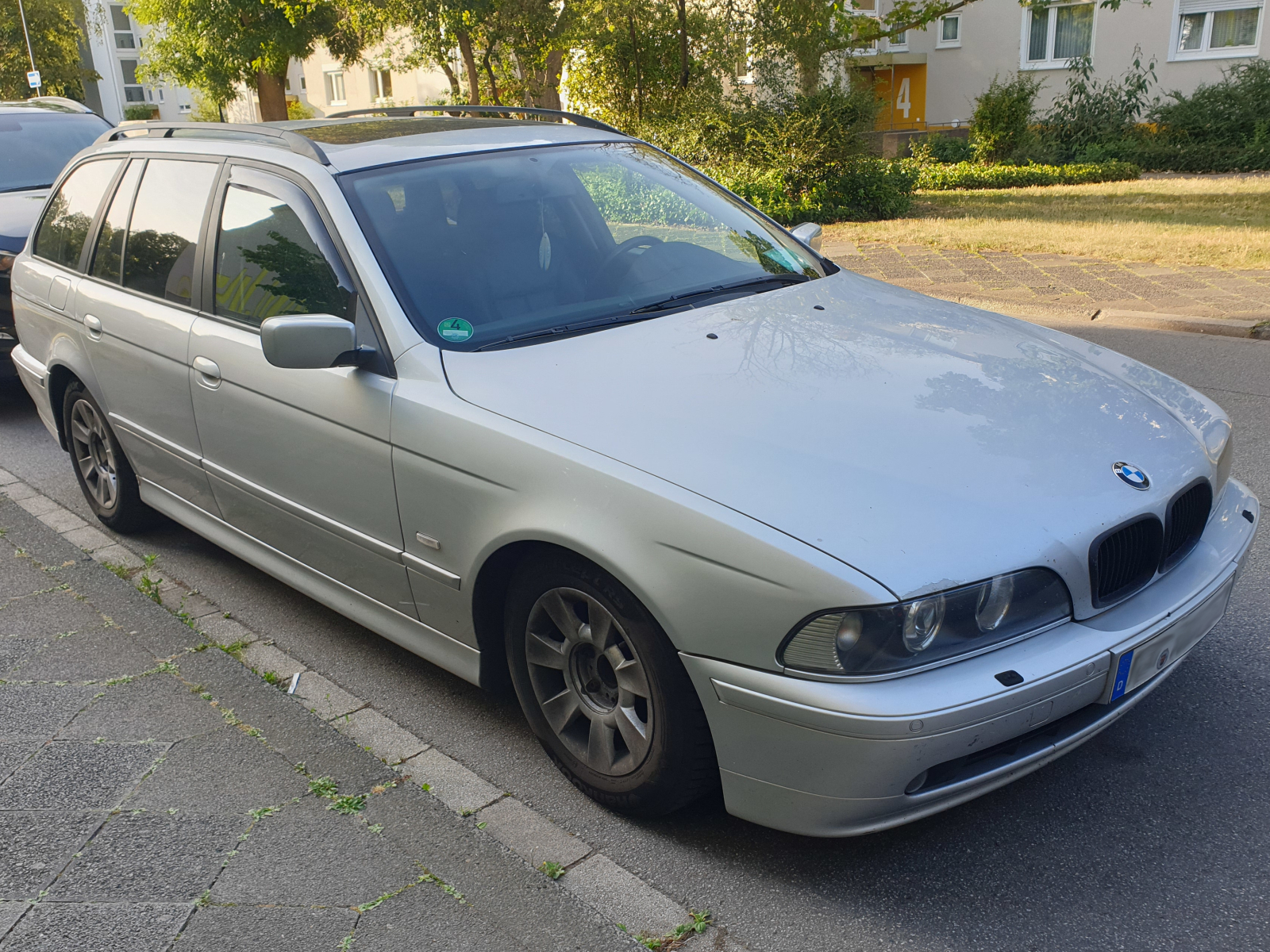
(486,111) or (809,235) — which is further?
(486,111)

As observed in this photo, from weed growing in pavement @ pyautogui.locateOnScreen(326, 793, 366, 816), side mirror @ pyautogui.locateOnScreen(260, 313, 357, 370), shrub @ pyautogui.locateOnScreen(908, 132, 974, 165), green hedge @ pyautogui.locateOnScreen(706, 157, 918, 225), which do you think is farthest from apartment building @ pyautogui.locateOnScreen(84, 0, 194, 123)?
weed growing in pavement @ pyautogui.locateOnScreen(326, 793, 366, 816)

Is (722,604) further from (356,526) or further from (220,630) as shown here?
(220,630)

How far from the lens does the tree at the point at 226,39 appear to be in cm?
2377

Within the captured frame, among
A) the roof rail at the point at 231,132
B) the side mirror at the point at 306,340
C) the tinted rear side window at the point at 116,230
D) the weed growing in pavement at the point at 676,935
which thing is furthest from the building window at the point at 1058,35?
the weed growing in pavement at the point at 676,935

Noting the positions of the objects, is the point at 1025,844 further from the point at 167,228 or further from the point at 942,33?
the point at 942,33

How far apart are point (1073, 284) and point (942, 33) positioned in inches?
1065

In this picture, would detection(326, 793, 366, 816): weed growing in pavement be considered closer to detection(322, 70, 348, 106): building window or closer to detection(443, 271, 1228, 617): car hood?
detection(443, 271, 1228, 617): car hood

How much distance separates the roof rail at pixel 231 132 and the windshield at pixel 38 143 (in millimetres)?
4112

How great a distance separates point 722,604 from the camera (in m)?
2.33

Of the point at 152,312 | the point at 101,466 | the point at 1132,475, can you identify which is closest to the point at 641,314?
the point at 1132,475

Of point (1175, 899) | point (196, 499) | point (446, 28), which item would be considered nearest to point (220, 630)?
point (196, 499)

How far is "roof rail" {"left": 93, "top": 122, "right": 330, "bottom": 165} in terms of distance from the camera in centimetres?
358

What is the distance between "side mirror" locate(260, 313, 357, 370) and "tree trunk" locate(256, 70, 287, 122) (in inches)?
1041

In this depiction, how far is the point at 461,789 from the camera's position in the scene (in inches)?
117
